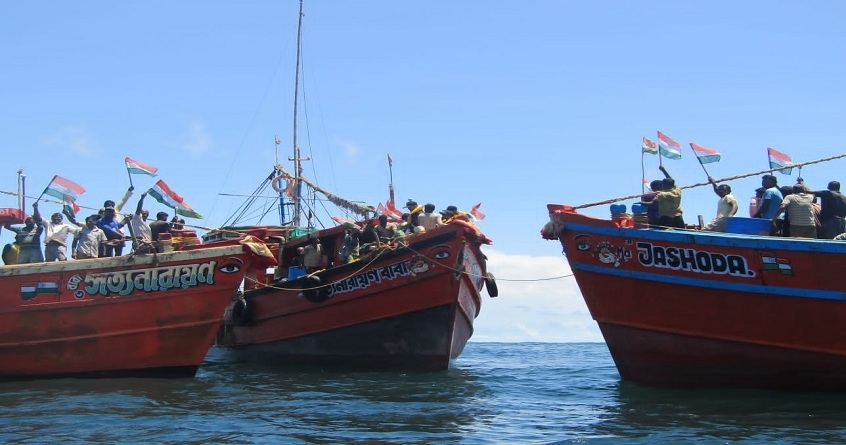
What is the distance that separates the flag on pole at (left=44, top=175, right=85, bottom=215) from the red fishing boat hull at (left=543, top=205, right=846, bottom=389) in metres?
9.14

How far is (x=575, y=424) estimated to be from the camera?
1075 centimetres

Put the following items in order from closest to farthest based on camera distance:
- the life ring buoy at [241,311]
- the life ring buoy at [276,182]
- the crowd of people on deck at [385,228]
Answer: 1. the crowd of people on deck at [385,228]
2. the life ring buoy at [241,311]
3. the life ring buoy at [276,182]

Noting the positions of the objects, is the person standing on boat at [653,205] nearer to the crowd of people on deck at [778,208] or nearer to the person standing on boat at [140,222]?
the crowd of people on deck at [778,208]

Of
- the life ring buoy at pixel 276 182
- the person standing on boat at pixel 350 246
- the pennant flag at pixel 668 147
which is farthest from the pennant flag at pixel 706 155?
the life ring buoy at pixel 276 182

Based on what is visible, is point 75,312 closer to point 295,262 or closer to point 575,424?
point 295,262

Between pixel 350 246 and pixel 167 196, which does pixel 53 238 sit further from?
pixel 350 246

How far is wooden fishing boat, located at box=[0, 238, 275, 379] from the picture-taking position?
1490 centimetres

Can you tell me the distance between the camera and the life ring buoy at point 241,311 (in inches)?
756

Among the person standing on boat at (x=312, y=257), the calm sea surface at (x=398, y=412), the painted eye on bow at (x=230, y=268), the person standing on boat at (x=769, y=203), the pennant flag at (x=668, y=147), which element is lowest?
the calm sea surface at (x=398, y=412)

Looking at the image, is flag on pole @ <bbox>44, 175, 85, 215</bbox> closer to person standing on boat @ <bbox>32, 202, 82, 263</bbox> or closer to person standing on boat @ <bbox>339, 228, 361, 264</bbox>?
person standing on boat @ <bbox>32, 202, 82, 263</bbox>

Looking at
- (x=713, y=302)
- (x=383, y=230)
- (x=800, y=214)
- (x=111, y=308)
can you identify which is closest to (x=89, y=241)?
(x=111, y=308)

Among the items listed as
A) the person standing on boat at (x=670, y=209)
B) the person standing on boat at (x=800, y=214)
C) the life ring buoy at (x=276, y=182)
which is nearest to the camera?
the person standing on boat at (x=800, y=214)

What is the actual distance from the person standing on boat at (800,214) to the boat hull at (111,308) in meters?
8.45

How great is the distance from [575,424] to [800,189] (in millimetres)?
4882
